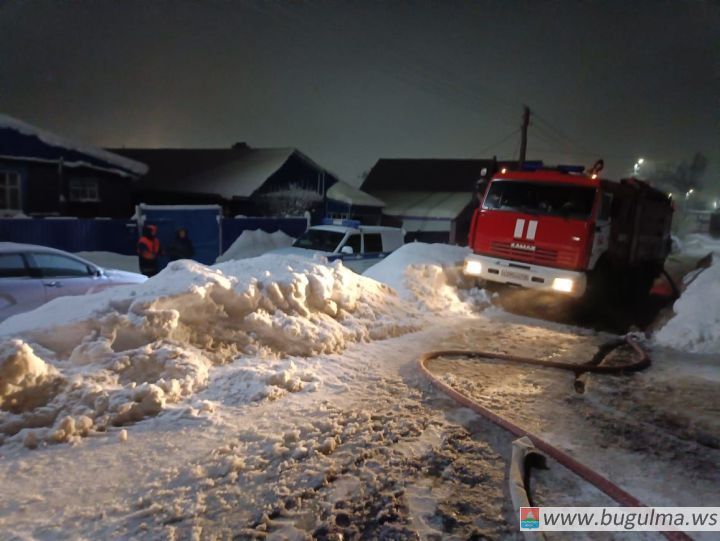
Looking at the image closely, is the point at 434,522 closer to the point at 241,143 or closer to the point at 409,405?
the point at 409,405

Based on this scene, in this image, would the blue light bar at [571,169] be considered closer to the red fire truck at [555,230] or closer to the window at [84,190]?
the red fire truck at [555,230]

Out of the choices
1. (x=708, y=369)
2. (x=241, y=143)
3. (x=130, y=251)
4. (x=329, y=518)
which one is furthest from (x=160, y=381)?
(x=241, y=143)

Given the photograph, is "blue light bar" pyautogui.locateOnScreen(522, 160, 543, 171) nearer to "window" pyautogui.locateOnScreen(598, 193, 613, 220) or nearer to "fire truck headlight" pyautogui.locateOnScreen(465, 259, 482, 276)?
"window" pyautogui.locateOnScreen(598, 193, 613, 220)

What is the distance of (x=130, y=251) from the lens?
16.5 metres

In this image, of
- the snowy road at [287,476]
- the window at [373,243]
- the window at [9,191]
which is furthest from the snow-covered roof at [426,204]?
the snowy road at [287,476]

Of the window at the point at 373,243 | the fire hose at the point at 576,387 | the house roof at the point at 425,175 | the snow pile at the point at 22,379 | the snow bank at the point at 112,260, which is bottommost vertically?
the snow bank at the point at 112,260

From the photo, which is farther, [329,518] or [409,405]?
[409,405]

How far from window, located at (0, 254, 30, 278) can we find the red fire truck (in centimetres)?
801

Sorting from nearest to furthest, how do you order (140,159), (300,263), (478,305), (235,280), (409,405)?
(409,405) < (235,280) < (300,263) < (478,305) < (140,159)

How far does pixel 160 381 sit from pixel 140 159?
31875 mm

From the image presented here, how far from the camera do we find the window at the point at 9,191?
18.2 metres

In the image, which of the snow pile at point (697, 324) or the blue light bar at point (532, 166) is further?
the blue light bar at point (532, 166)

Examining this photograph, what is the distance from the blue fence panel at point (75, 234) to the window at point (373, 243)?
8.72 metres

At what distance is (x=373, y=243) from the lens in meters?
12.7
